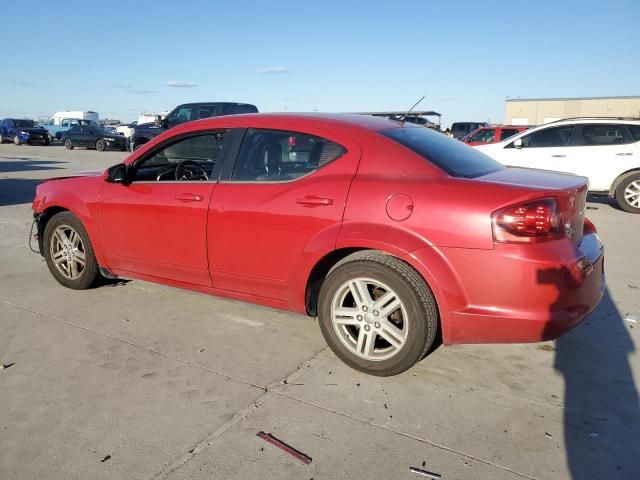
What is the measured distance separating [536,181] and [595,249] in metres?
0.59

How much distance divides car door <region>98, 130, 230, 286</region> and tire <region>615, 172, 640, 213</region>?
318 inches

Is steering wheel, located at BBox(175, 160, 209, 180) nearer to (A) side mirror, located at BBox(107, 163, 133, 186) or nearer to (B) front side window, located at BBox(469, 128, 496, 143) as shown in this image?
(A) side mirror, located at BBox(107, 163, 133, 186)

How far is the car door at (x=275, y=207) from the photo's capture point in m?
3.20

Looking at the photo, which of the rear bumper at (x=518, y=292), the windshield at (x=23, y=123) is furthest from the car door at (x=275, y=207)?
the windshield at (x=23, y=123)

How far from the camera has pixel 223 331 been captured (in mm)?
3830

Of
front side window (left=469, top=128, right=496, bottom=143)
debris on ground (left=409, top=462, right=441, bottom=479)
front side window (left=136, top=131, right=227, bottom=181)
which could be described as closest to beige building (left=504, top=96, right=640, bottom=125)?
front side window (left=469, top=128, right=496, bottom=143)

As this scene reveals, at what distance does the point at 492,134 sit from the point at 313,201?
623 inches

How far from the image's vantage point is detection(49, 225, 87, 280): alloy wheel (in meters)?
4.59

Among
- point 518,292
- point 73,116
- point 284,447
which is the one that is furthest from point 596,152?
point 73,116

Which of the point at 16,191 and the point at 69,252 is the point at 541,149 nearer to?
the point at 69,252

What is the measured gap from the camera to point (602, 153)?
9477 mm

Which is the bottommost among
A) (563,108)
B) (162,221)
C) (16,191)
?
Result: (16,191)

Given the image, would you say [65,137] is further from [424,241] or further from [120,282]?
[424,241]

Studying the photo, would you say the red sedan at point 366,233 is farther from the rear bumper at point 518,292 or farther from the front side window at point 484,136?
the front side window at point 484,136
